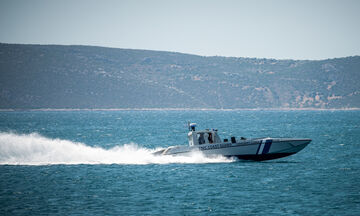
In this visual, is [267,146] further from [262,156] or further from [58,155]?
[58,155]

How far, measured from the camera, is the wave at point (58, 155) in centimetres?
3953

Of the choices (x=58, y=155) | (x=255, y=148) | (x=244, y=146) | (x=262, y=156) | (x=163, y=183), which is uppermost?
(x=58, y=155)

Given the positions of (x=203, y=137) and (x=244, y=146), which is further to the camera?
(x=203, y=137)

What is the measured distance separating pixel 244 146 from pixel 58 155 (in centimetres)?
1467

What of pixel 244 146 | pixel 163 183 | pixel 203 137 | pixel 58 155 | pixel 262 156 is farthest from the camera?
pixel 58 155

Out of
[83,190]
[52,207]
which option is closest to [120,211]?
[52,207]

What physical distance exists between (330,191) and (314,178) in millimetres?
4351

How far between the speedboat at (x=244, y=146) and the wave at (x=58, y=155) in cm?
63

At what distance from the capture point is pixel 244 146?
125 feet

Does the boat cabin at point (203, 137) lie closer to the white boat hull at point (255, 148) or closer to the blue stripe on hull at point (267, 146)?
the white boat hull at point (255, 148)

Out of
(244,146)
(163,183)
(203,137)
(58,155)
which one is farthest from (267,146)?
(58,155)

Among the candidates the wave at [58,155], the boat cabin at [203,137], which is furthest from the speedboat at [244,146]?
the wave at [58,155]

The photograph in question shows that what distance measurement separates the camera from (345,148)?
5650cm

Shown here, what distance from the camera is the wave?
130ft
